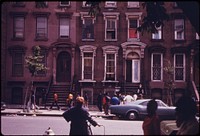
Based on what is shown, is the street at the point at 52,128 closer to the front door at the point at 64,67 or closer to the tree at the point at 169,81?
the tree at the point at 169,81

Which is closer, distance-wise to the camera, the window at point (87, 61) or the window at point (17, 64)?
the window at point (87, 61)

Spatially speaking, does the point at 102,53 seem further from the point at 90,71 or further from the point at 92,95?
the point at 92,95

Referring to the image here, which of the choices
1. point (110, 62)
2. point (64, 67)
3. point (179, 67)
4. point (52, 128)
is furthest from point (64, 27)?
point (52, 128)

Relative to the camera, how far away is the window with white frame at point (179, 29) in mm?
30859

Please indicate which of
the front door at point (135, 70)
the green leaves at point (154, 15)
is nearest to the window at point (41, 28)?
the front door at point (135, 70)

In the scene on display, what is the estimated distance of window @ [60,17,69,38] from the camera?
3134cm

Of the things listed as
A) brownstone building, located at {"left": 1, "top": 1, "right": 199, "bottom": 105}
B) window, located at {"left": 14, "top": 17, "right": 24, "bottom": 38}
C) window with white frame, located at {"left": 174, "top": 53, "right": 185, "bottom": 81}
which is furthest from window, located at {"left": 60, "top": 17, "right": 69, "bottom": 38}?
window with white frame, located at {"left": 174, "top": 53, "right": 185, "bottom": 81}

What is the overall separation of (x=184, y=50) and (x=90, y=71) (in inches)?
337

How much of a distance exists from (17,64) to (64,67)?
14.0ft

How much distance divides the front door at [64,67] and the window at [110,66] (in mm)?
3487

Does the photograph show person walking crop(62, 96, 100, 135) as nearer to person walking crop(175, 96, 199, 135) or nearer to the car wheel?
person walking crop(175, 96, 199, 135)

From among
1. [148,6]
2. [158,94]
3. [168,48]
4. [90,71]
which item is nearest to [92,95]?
[90,71]

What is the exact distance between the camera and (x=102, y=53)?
31.0 metres

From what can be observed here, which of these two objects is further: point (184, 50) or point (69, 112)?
point (184, 50)
